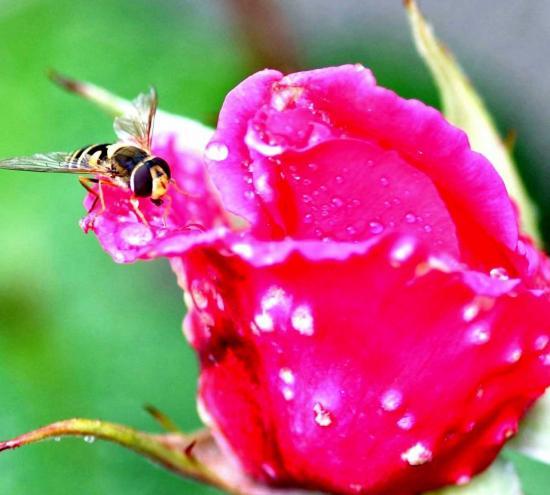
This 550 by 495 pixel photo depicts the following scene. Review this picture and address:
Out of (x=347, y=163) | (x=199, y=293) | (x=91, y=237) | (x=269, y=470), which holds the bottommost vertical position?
(x=91, y=237)

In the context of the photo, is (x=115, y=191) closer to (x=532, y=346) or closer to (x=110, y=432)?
(x=110, y=432)

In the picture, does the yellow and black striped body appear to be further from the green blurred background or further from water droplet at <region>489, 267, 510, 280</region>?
the green blurred background

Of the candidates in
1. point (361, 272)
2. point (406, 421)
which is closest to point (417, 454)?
point (406, 421)

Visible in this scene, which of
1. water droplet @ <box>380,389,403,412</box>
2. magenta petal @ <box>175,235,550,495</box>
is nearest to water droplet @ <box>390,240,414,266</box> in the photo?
magenta petal @ <box>175,235,550,495</box>

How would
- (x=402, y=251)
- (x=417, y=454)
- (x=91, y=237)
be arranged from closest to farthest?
1. (x=402, y=251)
2. (x=417, y=454)
3. (x=91, y=237)

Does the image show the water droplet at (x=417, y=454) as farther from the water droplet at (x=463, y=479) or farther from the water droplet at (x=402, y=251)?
the water droplet at (x=402, y=251)

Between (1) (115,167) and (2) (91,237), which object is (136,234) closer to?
(1) (115,167)
